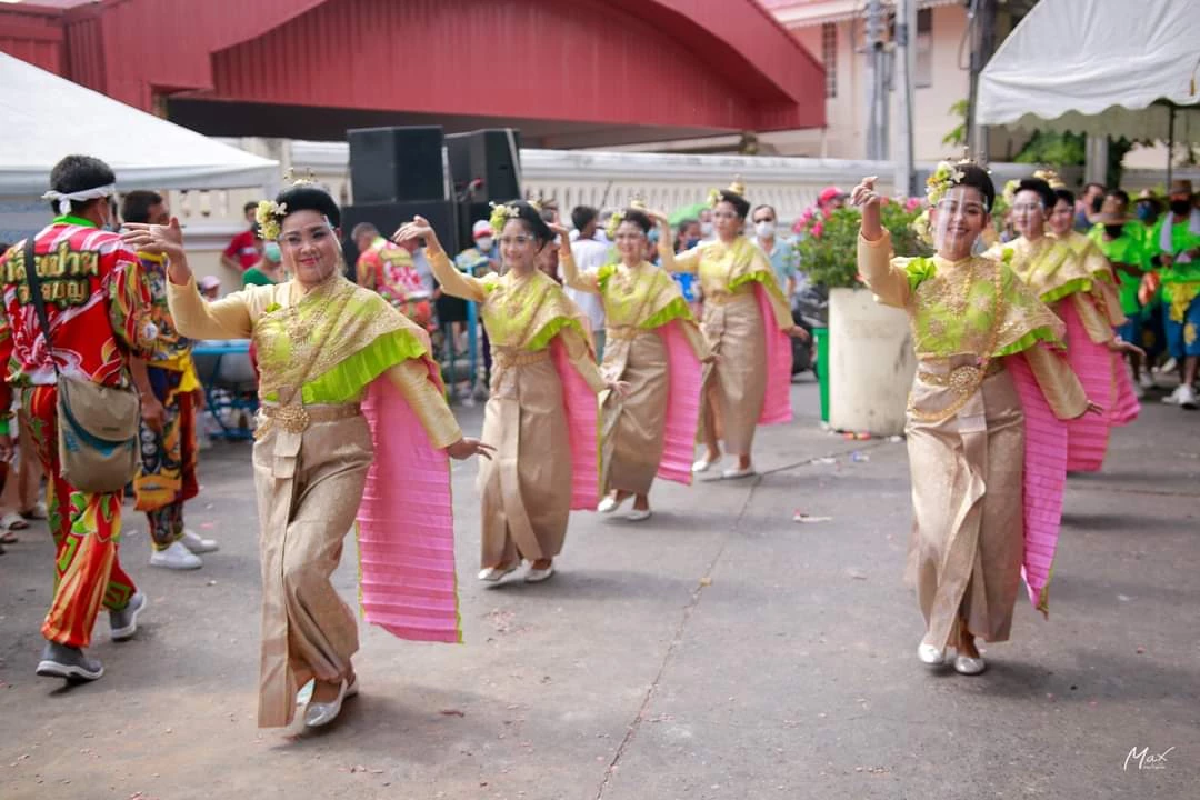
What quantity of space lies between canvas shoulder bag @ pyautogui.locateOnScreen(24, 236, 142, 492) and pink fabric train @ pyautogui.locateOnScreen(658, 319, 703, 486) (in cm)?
369

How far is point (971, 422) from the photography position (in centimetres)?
492

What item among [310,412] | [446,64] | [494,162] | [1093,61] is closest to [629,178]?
[494,162]

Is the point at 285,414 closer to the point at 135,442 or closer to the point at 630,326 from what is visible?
the point at 135,442

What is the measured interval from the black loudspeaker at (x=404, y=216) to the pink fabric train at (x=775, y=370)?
369cm

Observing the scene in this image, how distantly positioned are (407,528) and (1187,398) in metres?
9.02

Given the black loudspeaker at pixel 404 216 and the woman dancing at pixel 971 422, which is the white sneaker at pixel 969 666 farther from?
the black loudspeaker at pixel 404 216

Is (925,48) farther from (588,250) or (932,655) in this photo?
(932,655)

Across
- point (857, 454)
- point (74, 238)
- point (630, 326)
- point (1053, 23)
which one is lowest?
point (857, 454)

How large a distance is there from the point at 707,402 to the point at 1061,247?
2605mm

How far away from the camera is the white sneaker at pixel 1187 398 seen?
1156 cm

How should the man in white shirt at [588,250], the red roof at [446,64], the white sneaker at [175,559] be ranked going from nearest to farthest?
the white sneaker at [175,559] → the man in white shirt at [588,250] → the red roof at [446,64]

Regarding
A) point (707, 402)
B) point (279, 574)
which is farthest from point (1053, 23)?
point (279, 574)

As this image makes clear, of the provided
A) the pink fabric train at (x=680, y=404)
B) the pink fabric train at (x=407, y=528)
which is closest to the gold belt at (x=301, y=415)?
the pink fabric train at (x=407, y=528)

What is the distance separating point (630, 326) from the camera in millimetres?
7863
